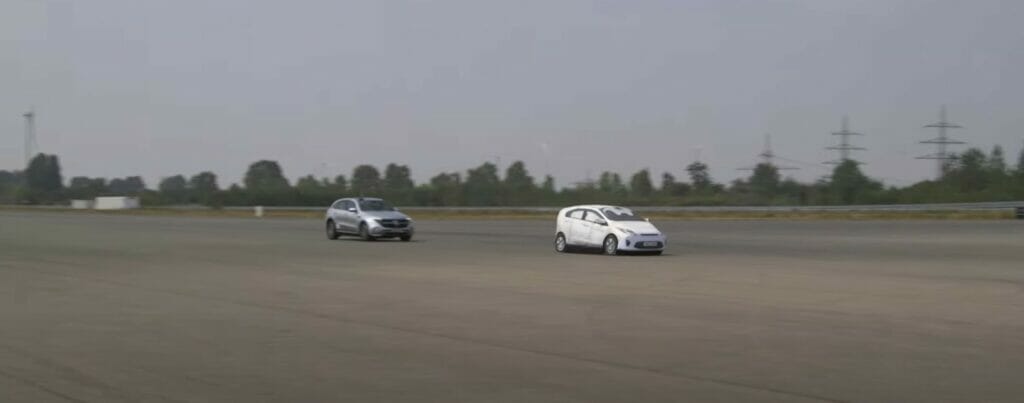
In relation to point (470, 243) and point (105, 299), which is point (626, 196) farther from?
point (105, 299)

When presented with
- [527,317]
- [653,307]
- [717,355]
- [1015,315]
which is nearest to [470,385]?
[717,355]

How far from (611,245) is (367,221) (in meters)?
10.9

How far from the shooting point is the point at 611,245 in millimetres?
28047

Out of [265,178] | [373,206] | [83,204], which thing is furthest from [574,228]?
[265,178]

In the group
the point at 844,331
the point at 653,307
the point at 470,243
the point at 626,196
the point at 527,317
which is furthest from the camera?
the point at 626,196

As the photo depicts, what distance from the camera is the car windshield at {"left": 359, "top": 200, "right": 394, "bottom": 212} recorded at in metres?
36.8

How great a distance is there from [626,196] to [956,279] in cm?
7485

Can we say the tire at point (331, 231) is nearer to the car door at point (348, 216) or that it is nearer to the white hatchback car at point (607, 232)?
the car door at point (348, 216)

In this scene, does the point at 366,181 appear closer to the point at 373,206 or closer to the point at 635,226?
the point at 373,206

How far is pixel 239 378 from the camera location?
8.96 m

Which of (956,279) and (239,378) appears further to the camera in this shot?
(956,279)

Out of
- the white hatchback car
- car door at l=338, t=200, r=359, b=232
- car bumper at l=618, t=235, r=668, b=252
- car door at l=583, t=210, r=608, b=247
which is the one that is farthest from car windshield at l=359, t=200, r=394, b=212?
car bumper at l=618, t=235, r=668, b=252

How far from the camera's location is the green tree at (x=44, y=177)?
128113 mm

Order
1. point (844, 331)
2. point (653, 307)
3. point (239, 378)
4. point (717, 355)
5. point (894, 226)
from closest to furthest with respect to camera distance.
Answer: point (239, 378), point (717, 355), point (844, 331), point (653, 307), point (894, 226)
